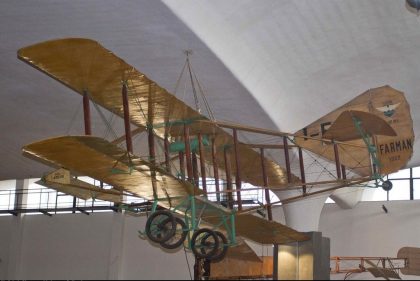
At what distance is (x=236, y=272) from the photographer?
14.6 meters

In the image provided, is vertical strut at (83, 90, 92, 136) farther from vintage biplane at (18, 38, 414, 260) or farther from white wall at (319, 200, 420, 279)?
white wall at (319, 200, 420, 279)

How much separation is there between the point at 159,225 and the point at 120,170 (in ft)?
4.48

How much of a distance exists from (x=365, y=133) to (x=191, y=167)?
9.83ft

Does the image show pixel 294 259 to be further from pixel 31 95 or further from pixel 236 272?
pixel 31 95

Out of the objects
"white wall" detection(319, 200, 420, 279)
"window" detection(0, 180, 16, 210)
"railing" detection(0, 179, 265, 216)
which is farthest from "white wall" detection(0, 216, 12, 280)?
"white wall" detection(319, 200, 420, 279)

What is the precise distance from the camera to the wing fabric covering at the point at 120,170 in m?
7.66

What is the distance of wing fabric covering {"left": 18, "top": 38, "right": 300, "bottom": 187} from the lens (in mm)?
7766

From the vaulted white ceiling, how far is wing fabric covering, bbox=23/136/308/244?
2756 mm

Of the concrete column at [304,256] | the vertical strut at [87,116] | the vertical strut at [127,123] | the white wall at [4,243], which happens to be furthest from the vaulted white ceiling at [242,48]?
the white wall at [4,243]

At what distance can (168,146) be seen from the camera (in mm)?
10406

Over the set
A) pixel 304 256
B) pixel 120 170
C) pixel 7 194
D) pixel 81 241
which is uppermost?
pixel 7 194

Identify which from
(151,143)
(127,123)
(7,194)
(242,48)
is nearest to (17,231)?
(7,194)

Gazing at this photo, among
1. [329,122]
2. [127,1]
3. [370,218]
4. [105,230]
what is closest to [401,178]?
[370,218]

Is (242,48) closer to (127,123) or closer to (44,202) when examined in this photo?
(127,123)
